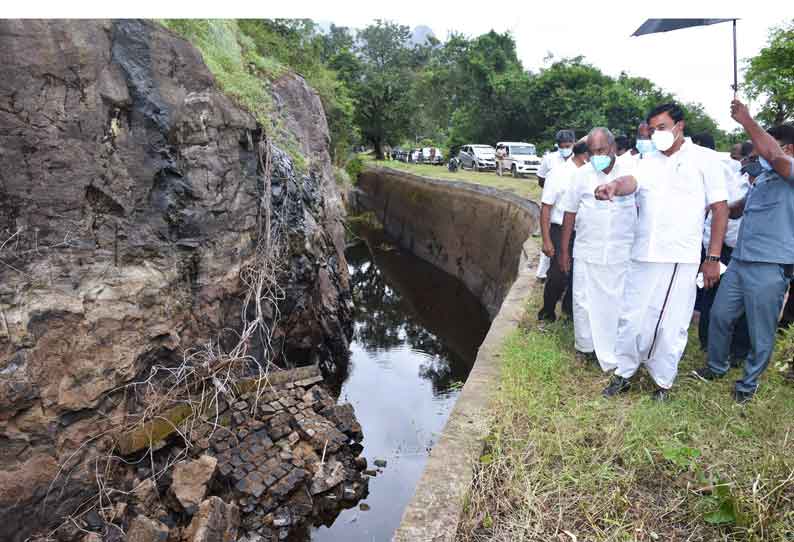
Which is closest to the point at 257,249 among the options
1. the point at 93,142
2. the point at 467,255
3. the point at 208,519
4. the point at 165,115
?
the point at 165,115

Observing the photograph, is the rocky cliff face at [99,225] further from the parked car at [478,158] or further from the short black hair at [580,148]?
the parked car at [478,158]

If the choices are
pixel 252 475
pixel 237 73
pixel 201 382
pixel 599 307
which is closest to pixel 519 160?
pixel 237 73

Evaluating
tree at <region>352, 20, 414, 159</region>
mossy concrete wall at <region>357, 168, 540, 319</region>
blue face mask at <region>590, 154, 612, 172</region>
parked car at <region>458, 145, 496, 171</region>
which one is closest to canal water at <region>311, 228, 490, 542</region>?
mossy concrete wall at <region>357, 168, 540, 319</region>

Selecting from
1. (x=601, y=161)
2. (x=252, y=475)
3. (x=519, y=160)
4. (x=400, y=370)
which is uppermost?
(x=601, y=161)

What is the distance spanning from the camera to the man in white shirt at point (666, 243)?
324cm

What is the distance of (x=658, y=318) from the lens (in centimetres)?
338

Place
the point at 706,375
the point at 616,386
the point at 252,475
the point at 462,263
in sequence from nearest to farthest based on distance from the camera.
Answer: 1. the point at 616,386
2. the point at 706,375
3. the point at 252,475
4. the point at 462,263

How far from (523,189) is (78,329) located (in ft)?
34.8

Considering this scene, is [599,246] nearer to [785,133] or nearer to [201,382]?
[785,133]

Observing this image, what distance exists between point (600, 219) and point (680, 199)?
2.48ft

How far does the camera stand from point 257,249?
5.28 metres

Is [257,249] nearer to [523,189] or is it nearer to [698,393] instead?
[698,393]

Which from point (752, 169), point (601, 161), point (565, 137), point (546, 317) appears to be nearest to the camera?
point (601, 161)

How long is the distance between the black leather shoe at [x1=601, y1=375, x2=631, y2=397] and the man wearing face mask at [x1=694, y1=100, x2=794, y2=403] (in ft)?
2.07
